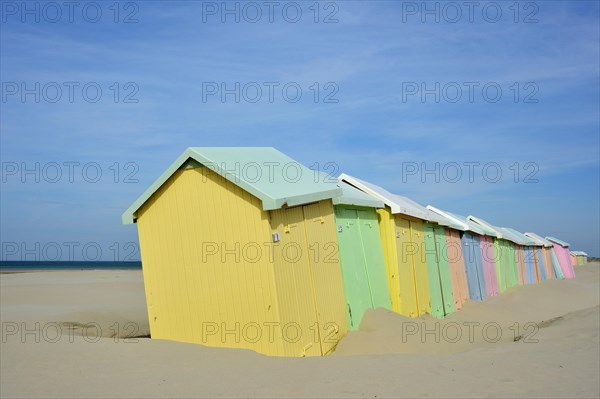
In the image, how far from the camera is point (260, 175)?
9.30 metres

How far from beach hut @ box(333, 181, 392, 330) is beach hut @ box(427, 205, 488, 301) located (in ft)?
23.9

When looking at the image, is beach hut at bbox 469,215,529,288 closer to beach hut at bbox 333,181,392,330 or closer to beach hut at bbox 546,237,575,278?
beach hut at bbox 546,237,575,278

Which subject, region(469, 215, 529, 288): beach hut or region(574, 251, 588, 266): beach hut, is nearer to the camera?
region(469, 215, 529, 288): beach hut

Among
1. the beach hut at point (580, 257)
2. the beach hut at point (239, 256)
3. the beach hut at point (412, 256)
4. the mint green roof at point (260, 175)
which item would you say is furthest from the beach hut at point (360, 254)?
the beach hut at point (580, 257)

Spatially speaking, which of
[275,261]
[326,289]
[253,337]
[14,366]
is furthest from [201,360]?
[326,289]

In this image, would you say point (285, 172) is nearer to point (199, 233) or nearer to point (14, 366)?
point (199, 233)

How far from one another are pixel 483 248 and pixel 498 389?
1749cm

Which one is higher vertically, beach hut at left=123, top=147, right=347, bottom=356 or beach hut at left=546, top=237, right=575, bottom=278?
A: beach hut at left=123, top=147, right=347, bottom=356

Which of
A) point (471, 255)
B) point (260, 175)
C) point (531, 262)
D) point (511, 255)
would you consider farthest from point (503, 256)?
point (260, 175)

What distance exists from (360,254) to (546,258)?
33.6m

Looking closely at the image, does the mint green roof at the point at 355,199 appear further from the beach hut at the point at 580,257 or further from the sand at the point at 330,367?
the beach hut at the point at 580,257

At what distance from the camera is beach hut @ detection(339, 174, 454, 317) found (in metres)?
13.1

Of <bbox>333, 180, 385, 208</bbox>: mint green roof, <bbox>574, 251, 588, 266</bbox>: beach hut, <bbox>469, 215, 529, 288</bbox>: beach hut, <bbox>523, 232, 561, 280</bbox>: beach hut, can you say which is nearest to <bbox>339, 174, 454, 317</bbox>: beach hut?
<bbox>333, 180, 385, 208</bbox>: mint green roof

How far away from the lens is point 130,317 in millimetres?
14656
